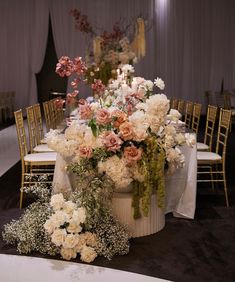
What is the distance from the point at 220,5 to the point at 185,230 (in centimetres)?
964

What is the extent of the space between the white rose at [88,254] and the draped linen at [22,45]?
963 cm

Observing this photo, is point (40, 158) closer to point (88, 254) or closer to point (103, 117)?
point (103, 117)

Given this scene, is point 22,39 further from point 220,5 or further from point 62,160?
point 62,160

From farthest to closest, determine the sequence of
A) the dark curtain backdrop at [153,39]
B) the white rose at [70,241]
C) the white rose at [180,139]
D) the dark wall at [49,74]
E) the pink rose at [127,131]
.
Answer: the dark wall at [49,74], the dark curtain backdrop at [153,39], the white rose at [180,139], the pink rose at [127,131], the white rose at [70,241]

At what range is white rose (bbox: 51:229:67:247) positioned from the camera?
3.12 m

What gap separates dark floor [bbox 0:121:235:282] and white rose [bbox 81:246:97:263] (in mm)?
42

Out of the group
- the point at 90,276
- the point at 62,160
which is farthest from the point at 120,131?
the point at 90,276

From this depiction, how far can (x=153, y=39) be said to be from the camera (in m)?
12.2

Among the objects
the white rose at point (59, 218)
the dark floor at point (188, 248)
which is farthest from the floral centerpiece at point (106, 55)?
the white rose at point (59, 218)

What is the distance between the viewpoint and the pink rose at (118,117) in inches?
129

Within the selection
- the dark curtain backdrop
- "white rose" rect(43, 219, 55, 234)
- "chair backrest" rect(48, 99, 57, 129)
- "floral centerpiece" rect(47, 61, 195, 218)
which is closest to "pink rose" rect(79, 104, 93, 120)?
"floral centerpiece" rect(47, 61, 195, 218)

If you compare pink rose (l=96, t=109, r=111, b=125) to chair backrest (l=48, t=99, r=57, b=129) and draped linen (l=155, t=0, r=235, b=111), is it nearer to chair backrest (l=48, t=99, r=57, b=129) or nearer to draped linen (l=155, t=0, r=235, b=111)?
chair backrest (l=48, t=99, r=57, b=129)

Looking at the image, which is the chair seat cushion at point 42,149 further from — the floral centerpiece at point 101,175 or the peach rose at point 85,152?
the peach rose at point 85,152

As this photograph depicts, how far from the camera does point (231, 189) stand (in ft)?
16.5
